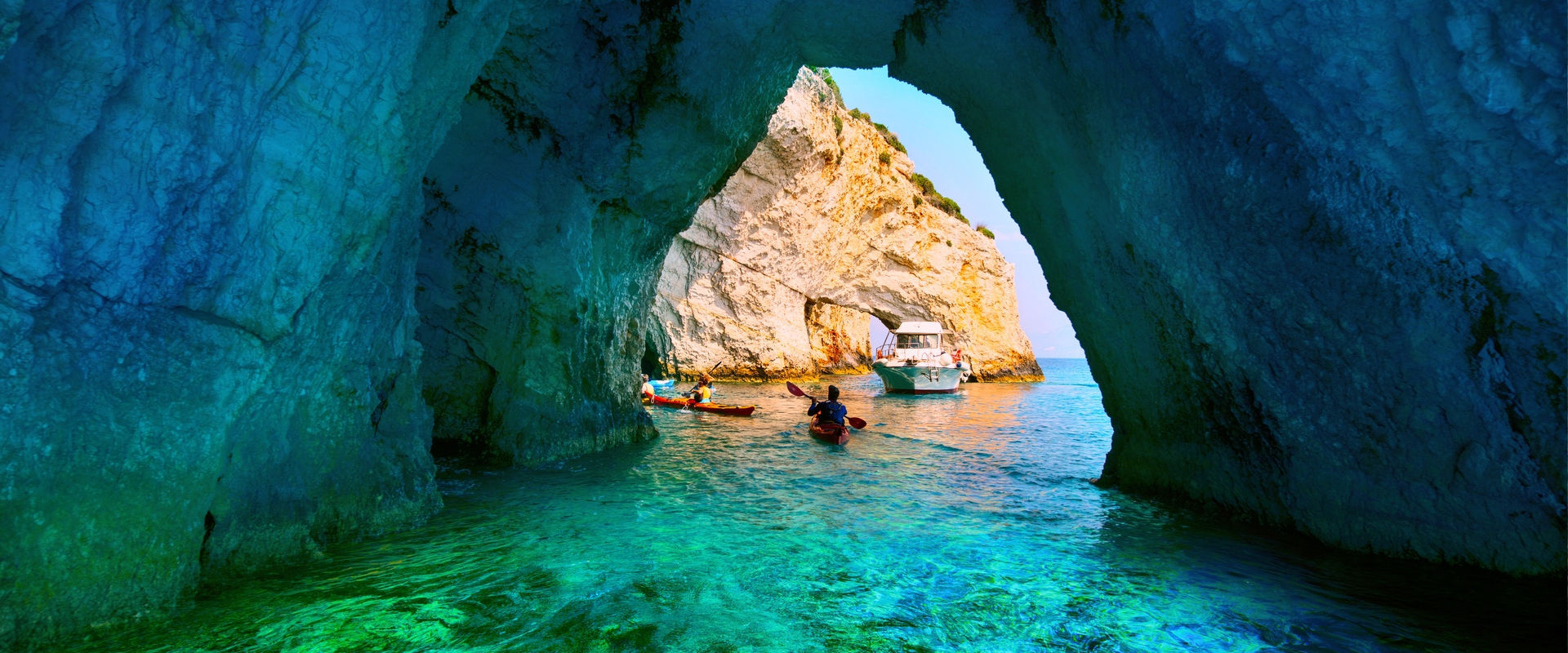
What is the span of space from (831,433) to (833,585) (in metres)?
9.13

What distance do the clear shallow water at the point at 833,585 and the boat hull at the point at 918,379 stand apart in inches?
805

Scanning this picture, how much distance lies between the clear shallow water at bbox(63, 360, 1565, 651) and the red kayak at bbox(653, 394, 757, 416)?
31.9 ft

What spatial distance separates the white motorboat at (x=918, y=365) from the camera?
3019 cm

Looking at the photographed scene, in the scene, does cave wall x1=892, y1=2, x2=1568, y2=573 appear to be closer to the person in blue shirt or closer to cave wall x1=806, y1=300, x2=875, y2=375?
the person in blue shirt

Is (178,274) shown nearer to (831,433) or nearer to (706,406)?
(831,433)

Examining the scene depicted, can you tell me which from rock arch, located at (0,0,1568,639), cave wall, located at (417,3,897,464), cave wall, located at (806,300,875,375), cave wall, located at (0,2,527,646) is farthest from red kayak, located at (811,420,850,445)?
cave wall, located at (806,300,875,375)

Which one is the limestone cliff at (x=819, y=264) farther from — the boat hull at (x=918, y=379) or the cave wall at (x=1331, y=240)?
the cave wall at (x=1331, y=240)

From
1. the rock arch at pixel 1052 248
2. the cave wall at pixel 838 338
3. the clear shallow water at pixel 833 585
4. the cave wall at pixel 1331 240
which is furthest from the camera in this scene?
the cave wall at pixel 838 338

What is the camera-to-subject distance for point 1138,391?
879 cm

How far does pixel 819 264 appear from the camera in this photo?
4025 cm

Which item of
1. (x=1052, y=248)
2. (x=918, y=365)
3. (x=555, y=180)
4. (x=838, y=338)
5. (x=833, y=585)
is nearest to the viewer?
(x=833, y=585)

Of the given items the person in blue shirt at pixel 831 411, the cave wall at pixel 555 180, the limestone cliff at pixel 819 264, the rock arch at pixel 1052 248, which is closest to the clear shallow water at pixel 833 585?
the rock arch at pixel 1052 248

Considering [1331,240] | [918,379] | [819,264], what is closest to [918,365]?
[918,379]

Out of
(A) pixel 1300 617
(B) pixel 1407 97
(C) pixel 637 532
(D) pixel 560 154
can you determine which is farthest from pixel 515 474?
(B) pixel 1407 97
